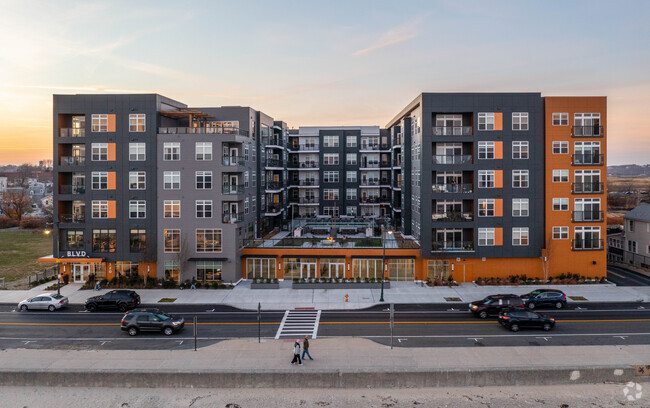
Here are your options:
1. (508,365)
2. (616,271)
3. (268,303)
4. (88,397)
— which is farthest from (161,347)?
(616,271)

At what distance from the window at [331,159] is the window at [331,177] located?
1.43m

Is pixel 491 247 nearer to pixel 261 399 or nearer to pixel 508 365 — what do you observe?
pixel 508 365

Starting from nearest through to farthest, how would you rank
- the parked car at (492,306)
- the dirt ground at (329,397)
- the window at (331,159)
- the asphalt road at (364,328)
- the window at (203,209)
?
the dirt ground at (329,397)
the asphalt road at (364,328)
the parked car at (492,306)
the window at (203,209)
the window at (331,159)

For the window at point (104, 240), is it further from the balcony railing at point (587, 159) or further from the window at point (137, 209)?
the balcony railing at point (587, 159)

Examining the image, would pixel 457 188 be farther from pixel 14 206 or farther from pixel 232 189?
pixel 14 206

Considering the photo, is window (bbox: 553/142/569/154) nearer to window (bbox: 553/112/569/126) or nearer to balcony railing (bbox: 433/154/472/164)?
window (bbox: 553/112/569/126)

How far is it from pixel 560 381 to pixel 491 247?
22725 millimetres

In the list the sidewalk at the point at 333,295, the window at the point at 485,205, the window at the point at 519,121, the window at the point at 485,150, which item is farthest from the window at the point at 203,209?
the window at the point at 519,121

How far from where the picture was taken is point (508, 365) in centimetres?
2209

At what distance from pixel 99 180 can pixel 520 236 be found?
42662mm

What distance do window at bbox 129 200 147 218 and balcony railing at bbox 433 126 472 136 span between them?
30.2m

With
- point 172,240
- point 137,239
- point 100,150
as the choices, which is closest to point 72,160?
point 100,150

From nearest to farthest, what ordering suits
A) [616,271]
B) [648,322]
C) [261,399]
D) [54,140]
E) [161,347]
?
[261,399], [161,347], [648,322], [54,140], [616,271]

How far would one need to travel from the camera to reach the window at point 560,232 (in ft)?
142
